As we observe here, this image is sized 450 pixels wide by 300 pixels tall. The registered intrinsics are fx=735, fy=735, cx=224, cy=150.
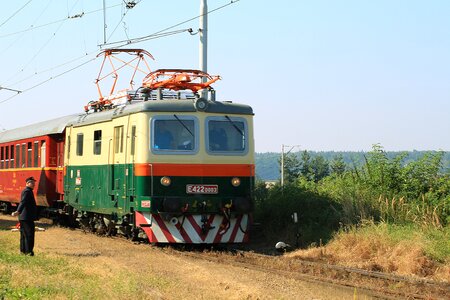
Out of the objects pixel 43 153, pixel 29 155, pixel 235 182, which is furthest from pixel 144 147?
pixel 29 155

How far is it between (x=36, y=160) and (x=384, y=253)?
14.3 meters

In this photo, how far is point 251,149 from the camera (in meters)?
16.3

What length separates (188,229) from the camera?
1571 cm

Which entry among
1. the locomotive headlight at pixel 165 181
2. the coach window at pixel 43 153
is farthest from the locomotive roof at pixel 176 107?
the coach window at pixel 43 153

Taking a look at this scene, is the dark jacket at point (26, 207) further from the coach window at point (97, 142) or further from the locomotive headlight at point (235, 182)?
the locomotive headlight at point (235, 182)

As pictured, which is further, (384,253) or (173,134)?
(173,134)

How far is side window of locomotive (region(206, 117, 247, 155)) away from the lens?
16.1m

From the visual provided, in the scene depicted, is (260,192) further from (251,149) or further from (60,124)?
(60,124)

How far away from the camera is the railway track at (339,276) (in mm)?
10586

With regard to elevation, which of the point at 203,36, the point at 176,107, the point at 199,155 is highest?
the point at 203,36

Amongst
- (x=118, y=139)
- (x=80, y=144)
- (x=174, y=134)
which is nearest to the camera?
(x=174, y=134)

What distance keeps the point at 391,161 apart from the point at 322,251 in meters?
4.37

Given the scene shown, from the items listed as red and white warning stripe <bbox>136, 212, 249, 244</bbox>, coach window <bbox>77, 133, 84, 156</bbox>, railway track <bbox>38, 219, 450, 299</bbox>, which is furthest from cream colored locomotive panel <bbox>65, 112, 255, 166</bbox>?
railway track <bbox>38, 219, 450, 299</bbox>

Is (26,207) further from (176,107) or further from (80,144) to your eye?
(80,144)
